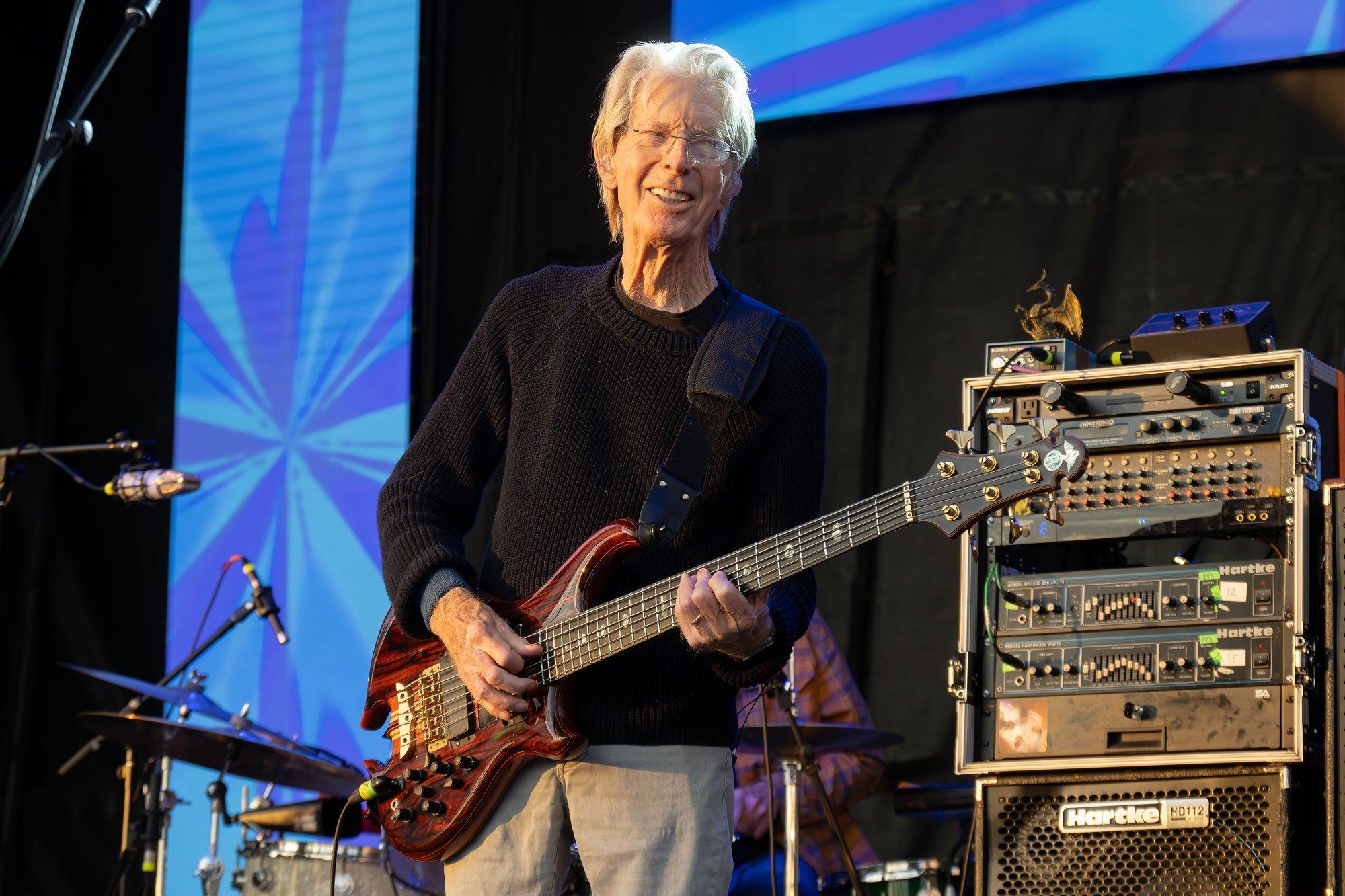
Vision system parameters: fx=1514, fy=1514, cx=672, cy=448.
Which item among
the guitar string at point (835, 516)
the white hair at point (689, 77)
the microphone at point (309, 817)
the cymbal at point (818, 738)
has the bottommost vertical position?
the microphone at point (309, 817)

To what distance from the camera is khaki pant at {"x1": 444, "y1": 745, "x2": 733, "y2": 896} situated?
222 centimetres

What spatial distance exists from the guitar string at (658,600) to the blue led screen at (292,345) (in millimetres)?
3178

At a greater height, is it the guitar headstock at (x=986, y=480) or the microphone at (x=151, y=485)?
the microphone at (x=151, y=485)

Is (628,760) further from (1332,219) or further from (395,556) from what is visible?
(1332,219)

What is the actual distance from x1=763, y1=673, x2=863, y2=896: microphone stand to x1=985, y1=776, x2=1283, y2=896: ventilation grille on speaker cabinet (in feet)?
1.65

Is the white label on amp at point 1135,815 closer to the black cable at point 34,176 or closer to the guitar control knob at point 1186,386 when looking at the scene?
the guitar control knob at point 1186,386

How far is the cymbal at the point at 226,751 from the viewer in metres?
4.10

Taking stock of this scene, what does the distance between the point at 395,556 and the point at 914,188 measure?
116 inches

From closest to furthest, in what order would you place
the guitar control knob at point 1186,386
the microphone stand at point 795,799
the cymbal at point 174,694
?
the guitar control knob at point 1186,386
the microphone stand at point 795,799
the cymbal at point 174,694

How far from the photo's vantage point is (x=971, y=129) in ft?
16.0

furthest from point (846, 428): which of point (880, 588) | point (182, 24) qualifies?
point (182, 24)

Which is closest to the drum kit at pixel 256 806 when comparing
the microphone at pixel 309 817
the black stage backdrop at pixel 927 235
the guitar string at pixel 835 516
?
the microphone at pixel 309 817

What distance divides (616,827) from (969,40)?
3358 millimetres

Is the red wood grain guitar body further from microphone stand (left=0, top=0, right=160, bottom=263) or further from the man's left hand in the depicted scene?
microphone stand (left=0, top=0, right=160, bottom=263)
